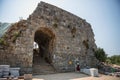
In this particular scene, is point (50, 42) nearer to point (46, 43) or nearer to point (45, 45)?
point (46, 43)

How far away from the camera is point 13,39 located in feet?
35.5

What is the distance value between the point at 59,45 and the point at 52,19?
2418mm

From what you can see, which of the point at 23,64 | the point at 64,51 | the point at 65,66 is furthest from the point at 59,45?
the point at 23,64

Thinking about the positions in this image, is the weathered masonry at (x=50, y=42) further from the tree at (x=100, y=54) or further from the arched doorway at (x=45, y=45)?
the tree at (x=100, y=54)

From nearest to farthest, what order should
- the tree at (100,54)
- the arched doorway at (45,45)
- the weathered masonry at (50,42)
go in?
the weathered masonry at (50,42) < the arched doorway at (45,45) < the tree at (100,54)

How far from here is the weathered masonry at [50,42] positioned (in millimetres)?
10812

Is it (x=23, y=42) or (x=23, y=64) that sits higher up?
(x=23, y=42)

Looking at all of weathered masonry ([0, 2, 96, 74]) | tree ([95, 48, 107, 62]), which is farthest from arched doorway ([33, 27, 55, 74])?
tree ([95, 48, 107, 62])

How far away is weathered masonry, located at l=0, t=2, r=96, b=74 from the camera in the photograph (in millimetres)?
10812

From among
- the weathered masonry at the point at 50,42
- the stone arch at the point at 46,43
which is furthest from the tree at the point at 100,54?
the stone arch at the point at 46,43

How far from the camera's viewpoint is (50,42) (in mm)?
14008

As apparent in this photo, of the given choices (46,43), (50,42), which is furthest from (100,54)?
(46,43)

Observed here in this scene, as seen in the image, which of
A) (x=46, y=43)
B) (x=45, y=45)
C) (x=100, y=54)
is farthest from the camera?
(x=100, y=54)

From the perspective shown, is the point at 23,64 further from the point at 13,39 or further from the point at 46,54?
the point at 46,54
